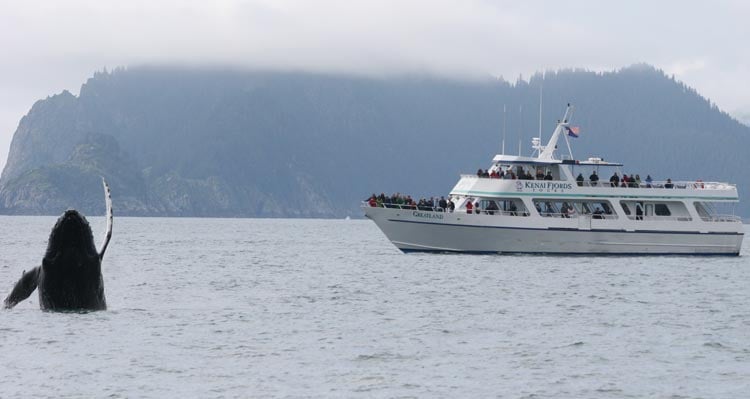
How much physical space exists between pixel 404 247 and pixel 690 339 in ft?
118

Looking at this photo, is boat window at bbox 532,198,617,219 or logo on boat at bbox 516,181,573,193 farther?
boat window at bbox 532,198,617,219

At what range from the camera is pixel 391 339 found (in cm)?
3212

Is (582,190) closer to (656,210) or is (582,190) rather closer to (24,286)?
(656,210)

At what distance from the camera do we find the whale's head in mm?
25203

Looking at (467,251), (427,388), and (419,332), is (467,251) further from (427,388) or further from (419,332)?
(427,388)

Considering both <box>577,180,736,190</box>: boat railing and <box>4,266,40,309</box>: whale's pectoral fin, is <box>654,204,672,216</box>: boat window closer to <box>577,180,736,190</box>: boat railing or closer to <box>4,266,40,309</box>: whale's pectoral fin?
<box>577,180,736,190</box>: boat railing

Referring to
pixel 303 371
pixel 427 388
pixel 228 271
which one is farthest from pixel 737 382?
pixel 228 271

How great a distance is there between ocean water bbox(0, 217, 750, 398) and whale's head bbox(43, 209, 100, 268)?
7.75 feet

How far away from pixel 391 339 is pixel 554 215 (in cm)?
3591

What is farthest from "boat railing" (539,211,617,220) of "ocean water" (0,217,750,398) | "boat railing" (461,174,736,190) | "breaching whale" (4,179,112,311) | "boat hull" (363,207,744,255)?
"breaching whale" (4,179,112,311)

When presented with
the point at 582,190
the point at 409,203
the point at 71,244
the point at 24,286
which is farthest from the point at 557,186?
the point at 71,244

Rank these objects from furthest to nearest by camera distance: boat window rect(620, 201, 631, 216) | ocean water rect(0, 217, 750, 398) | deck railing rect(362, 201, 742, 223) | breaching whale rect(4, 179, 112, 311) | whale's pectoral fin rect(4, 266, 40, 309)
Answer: boat window rect(620, 201, 631, 216) < deck railing rect(362, 201, 742, 223) < whale's pectoral fin rect(4, 266, 40, 309) < breaching whale rect(4, 179, 112, 311) < ocean water rect(0, 217, 750, 398)

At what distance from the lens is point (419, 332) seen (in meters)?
33.7

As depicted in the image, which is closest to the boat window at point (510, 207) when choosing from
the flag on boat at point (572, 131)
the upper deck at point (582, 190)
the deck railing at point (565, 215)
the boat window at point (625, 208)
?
the deck railing at point (565, 215)
